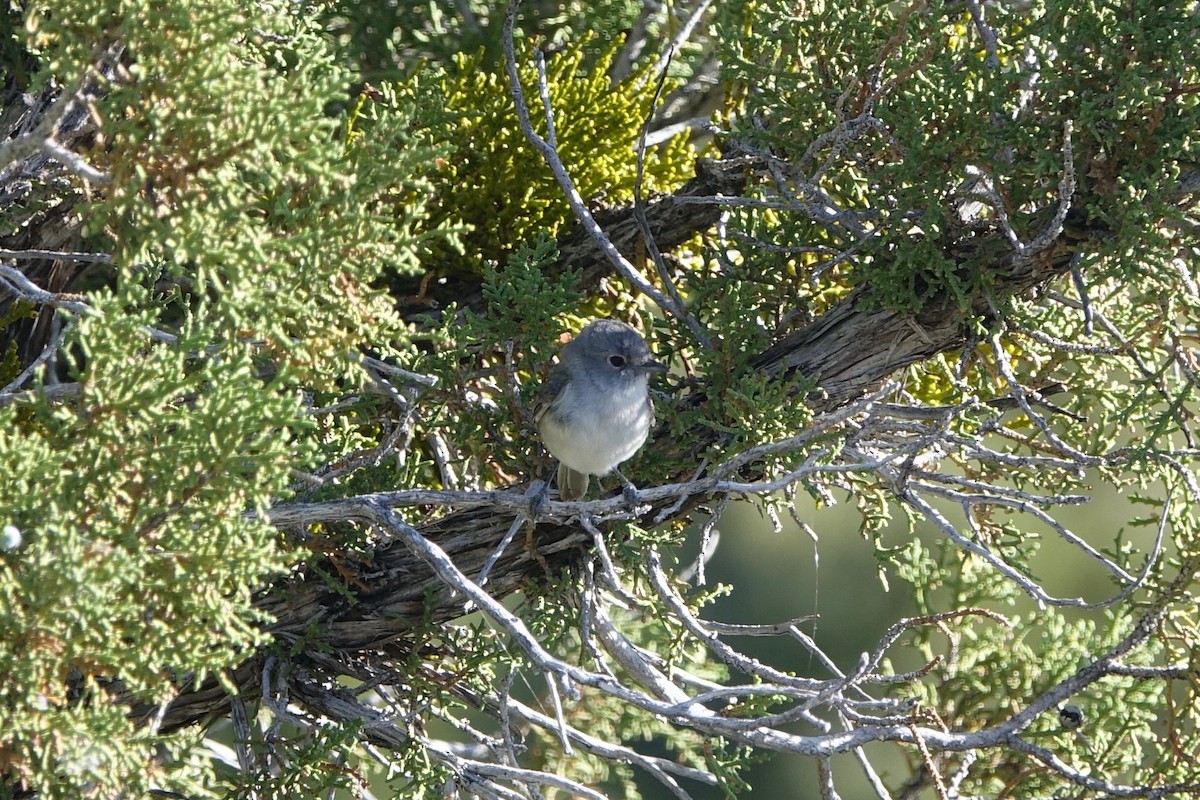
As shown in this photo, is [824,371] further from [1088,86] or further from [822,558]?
[822,558]

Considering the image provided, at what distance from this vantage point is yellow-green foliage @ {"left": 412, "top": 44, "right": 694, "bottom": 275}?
3.56 metres

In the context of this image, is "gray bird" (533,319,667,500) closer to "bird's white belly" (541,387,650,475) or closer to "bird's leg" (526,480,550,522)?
"bird's white belly" (541,387,650,475)

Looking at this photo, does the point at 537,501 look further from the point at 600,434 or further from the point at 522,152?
the point at 522,152

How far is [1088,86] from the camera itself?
2.77m

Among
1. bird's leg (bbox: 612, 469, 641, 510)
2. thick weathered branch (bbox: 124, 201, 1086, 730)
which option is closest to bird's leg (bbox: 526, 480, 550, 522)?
thick weathered branch (bbox: 124, 201, 1086, 730)

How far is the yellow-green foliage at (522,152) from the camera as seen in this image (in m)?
3.56

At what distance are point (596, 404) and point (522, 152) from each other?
892 mm

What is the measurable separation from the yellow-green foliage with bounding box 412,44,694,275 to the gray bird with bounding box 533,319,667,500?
17.2 inches

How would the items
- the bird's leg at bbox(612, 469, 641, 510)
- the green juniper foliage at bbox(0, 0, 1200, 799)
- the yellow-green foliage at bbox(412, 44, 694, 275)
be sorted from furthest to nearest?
the yellow-green foliage at bbox(412, 44, 694, 275), the bird's leg at bbox(612, 469, 641, 510), the green juniper foliage at bbox(0, 0, 1200, 799)

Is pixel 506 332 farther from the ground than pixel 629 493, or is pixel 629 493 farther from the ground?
pixel 506 332

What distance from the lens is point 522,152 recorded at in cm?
360

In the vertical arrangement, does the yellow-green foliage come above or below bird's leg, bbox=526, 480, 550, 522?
above

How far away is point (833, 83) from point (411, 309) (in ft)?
5.13

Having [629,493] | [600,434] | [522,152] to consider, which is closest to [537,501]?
[629,493]
